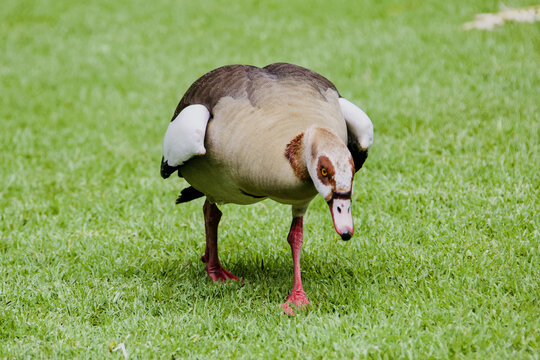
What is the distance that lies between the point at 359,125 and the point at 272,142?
74 cm

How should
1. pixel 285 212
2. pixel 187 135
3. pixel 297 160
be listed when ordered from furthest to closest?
pixel 285 212 < pixel 187 135 < pixel 297 160

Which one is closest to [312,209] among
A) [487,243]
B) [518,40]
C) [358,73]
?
[487,243]

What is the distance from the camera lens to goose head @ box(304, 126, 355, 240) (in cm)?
322

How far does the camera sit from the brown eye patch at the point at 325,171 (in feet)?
10.5

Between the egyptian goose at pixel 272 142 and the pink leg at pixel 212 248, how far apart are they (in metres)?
0.01

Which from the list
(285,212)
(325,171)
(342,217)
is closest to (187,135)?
(325,171)

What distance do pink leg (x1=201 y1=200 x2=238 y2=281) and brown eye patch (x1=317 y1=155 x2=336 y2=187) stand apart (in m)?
1.45

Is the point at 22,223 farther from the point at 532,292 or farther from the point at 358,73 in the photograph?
the point at 358,73

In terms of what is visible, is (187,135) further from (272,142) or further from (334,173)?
(334,173)

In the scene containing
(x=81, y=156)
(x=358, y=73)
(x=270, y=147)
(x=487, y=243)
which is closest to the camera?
(x=270, y=147)

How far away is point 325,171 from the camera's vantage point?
3234mm

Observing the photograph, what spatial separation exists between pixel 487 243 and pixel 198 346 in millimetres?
→ 2125

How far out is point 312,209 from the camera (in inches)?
216

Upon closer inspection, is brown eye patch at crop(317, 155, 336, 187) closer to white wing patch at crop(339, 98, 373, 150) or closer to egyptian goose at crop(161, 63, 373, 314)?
egyptian goose at crop(161, 63, 373, 314)
